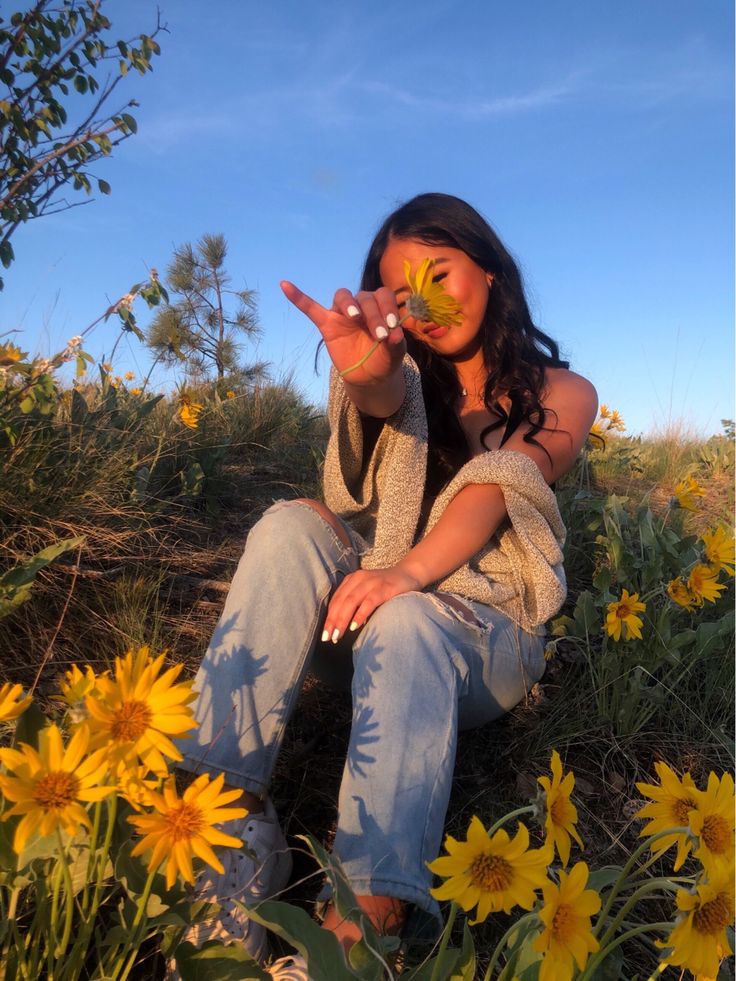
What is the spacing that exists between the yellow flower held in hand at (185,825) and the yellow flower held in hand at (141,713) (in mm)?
31

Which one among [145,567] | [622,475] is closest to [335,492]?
[145,567]

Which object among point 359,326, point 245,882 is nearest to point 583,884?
point 245,882

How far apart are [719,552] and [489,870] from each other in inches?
54.1

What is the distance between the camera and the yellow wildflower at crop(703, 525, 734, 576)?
1784 millimetres

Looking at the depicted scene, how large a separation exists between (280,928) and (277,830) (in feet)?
1.75

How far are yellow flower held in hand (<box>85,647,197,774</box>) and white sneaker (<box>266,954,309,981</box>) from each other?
1.43 ft

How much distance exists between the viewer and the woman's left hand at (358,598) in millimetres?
1306

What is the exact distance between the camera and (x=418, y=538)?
1.76 metres

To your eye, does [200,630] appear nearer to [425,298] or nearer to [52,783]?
[425,298]

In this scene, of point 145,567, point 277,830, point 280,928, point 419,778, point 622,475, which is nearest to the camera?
point 280,928

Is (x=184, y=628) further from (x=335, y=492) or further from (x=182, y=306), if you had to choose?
(x=182, y=306)

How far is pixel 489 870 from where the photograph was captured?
2.13 ft

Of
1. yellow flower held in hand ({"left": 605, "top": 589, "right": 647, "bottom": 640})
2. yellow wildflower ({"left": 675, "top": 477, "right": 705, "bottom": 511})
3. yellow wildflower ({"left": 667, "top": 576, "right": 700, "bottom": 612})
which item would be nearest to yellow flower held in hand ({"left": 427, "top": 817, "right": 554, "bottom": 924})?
yellow flower held in hand ({"left": 605, "top": 589, "right": 647, "bottom": 640})

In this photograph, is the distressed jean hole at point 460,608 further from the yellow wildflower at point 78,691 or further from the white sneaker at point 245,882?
the yellow wildflower at point 78,691
